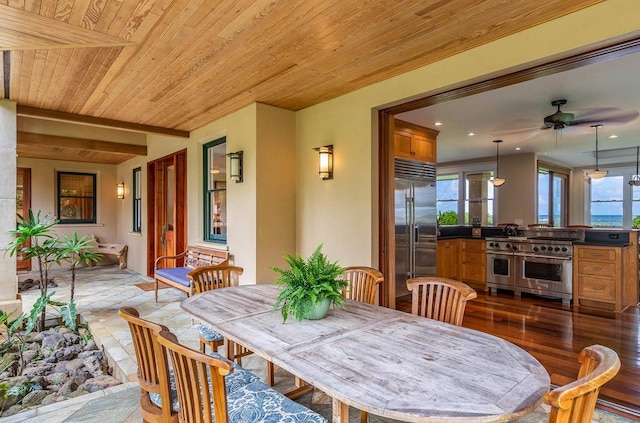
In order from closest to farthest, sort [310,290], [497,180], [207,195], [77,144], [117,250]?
[310,290] < [207,195] < [77,144] < [497,180] < [117,250]

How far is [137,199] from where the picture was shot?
7.89 meters

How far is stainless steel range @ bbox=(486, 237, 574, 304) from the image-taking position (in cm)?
489

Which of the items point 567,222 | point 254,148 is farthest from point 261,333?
point 567,222

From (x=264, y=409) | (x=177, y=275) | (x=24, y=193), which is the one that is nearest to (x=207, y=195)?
(x=177, y=275)

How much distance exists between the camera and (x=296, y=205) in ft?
14.4

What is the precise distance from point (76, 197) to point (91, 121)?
5009 mm

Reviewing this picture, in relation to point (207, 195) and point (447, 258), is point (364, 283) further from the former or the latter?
point (447, 258)

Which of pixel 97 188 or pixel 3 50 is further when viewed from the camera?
pixel 97 188

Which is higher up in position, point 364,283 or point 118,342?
point 364,283

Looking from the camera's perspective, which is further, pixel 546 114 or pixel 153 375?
pixel 546 114

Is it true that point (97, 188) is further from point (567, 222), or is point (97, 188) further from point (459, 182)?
point (567, 222)

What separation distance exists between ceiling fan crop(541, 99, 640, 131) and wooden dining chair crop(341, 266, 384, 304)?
3412mm

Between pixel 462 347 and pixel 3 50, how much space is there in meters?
3.75

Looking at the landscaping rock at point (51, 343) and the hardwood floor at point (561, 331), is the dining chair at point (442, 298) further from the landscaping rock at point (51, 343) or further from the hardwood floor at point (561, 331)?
the landscaping rock at point (51, 343)
